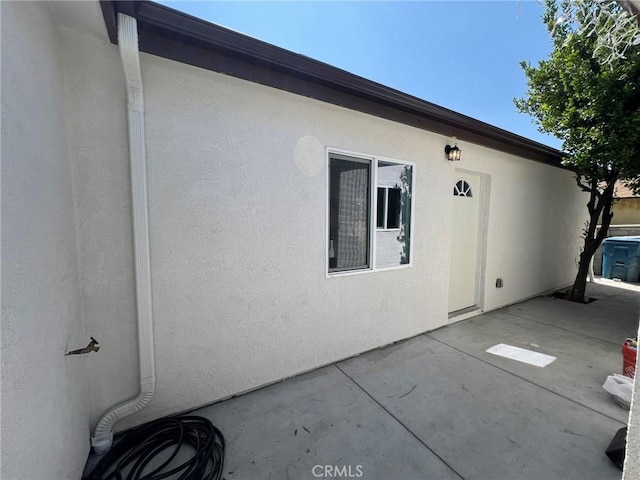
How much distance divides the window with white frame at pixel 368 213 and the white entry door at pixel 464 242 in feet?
4.36

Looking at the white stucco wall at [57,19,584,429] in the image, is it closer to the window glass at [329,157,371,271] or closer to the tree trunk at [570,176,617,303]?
the window glass at [329,157,371,271]

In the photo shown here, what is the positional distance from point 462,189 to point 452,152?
947 millimetres

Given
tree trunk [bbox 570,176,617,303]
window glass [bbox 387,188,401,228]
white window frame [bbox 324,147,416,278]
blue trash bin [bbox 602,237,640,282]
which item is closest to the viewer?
white window frame [bbox 324,147,416,278]

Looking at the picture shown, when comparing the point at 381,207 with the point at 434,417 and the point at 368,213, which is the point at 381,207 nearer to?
the point at 368,213

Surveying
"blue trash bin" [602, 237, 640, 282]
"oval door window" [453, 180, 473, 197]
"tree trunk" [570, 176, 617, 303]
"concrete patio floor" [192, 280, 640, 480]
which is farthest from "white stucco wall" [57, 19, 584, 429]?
"blue trash bin" [602, 237, 640, 282]

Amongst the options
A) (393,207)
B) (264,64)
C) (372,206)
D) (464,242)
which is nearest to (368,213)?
(372,206)

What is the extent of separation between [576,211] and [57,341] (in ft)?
33.5

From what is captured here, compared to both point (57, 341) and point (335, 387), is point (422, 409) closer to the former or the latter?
point (335, 387)

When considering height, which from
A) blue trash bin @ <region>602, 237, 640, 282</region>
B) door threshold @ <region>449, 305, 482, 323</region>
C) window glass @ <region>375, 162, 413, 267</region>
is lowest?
door threshold @ <region>449, 305, 482, 323</region>

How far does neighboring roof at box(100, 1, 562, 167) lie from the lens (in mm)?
2021

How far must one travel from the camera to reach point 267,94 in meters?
2.72

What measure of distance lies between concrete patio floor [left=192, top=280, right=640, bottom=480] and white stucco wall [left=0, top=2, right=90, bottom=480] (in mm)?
1142

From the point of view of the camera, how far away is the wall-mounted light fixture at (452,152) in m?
4.19

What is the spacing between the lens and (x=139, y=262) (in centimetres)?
220
